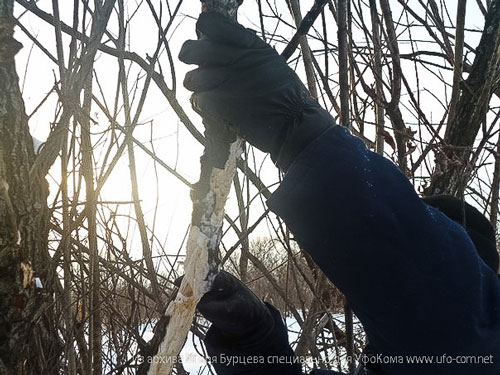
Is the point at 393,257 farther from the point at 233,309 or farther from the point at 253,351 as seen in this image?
the point at 253,351

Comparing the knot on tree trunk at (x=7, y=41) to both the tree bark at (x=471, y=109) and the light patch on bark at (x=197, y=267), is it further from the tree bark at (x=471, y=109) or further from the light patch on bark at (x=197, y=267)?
the tree bark at (x=471, y=109)

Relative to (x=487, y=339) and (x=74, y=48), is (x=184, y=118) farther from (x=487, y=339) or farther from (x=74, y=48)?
(x=487, y=339)

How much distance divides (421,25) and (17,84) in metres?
1.47

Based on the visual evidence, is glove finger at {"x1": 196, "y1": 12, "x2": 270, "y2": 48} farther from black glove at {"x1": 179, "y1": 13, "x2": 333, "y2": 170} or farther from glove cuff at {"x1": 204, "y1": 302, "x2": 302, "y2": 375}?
glove cuff at {"x1": 204, "y1": 302, "x2": 302, "y2": 375}

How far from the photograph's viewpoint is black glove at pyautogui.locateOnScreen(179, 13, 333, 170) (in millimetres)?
638

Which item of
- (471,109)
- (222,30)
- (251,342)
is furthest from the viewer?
(471,109)

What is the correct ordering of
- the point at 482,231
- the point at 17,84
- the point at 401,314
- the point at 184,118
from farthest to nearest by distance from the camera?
the point at 184,118, the point at 17,84, the point at 482,231, the point at 401,314

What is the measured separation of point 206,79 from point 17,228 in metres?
0.69

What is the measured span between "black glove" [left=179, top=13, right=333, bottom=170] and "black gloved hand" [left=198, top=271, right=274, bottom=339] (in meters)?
0.42

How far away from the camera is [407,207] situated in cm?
64

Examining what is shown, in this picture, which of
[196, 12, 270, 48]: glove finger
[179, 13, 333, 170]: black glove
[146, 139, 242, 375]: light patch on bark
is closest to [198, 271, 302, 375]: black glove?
[146, 139, 242, 375]: light patch on bark

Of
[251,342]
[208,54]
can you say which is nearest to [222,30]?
[208,54]

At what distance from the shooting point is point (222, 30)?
0.63 meters

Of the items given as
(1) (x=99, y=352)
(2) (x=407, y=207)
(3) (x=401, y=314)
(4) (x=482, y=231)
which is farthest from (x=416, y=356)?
(1) (x=99, y=352)
